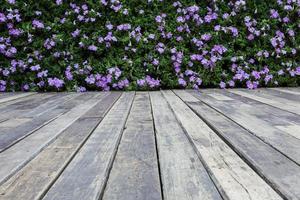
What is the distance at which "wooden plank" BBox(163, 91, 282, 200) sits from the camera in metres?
1.05

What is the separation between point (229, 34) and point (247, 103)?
169 cm

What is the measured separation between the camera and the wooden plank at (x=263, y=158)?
110 centimetres

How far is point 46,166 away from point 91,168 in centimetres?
14

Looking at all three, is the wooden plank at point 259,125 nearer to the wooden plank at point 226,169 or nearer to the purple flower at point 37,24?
the wooden plank at point 226,169

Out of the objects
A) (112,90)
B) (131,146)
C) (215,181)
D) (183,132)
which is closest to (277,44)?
(112,90)

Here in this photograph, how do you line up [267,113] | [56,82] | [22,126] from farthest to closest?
[56,82]
[267,113]
[22,126]

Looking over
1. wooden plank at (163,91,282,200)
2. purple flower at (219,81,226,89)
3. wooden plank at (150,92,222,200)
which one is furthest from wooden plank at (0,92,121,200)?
purple flower at (219,81,226,89)

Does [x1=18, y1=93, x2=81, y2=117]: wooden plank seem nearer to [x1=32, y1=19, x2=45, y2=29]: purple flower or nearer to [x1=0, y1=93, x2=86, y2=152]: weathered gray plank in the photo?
[x1=0, y1=93, x2=86, y2=152]: weathered gray plank

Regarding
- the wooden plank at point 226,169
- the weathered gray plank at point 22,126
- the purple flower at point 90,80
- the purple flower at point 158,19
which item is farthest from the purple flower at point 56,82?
the wooden plank at point 226,169

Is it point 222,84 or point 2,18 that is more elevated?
point 2,18

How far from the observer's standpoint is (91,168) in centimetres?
127

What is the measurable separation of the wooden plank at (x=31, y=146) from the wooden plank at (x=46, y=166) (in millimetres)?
22

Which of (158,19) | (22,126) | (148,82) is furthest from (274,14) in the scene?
(22,126)

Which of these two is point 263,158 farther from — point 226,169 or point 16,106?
point 16,106
